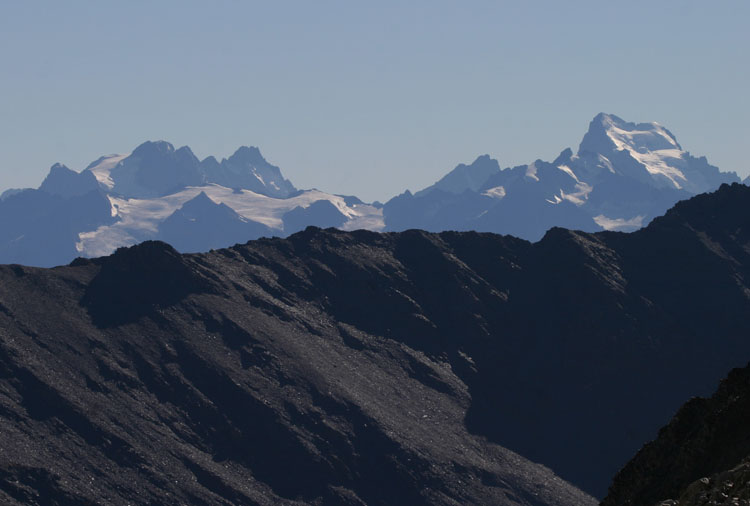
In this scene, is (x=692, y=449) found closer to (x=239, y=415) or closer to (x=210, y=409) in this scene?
(x=239, y=415)

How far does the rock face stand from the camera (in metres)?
58.3

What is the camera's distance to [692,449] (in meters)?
60.4

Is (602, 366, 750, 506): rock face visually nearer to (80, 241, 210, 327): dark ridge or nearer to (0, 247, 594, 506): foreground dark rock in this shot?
(0, 247, 594, 506): foreground dark rock

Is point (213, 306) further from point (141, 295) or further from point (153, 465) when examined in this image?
point (153, 465)

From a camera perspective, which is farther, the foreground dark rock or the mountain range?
the mountain range

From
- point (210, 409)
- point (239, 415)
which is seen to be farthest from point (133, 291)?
point (239, 415)

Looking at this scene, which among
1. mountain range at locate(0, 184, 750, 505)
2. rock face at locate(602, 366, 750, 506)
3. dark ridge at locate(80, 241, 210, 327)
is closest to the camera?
rock face at locate(602, 366, 750, 506)

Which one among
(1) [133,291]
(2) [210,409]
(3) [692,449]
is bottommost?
(2) [210,409]

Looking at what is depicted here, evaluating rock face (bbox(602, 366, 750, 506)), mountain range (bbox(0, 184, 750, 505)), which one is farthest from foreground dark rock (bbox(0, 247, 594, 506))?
rock face (bbox(602, 366, 750, 506))

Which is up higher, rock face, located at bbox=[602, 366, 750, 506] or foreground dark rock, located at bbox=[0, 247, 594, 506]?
rock face, located at bbox=[602, 366, 750, 506]

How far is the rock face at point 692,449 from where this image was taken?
2296 inches

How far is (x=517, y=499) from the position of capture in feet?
548

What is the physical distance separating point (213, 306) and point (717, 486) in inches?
6051

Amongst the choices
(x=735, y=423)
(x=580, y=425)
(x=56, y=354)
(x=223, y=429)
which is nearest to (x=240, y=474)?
(x=223, y=429)
